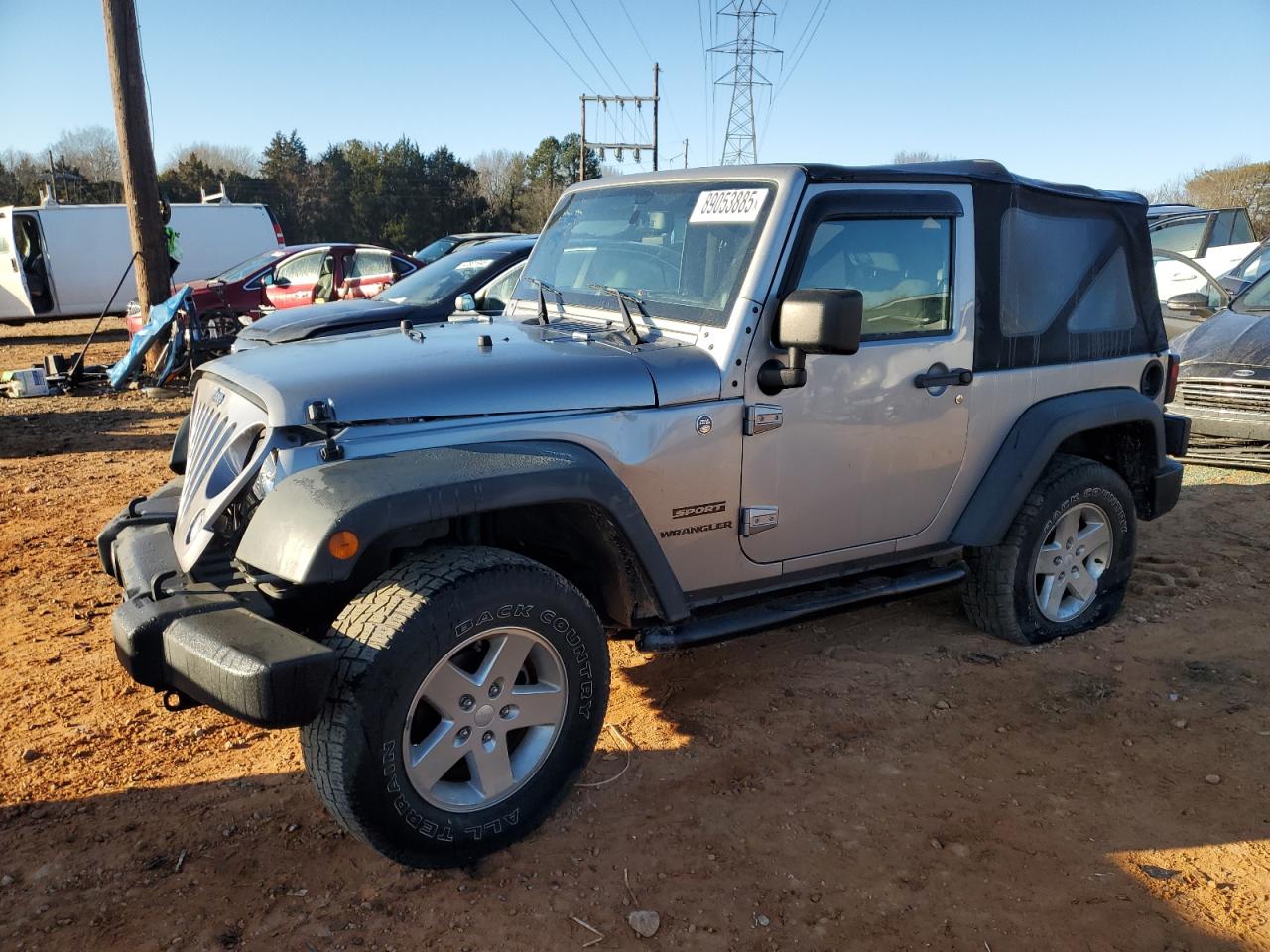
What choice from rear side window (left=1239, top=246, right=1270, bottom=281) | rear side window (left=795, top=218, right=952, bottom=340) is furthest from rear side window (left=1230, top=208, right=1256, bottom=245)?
rear side window (left=795, top=218, right=952, bottom=340)

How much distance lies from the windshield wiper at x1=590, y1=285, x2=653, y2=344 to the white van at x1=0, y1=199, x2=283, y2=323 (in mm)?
16995

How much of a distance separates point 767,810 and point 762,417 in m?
1.30

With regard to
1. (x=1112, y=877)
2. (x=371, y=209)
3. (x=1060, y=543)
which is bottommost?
(x=1112, y=877)

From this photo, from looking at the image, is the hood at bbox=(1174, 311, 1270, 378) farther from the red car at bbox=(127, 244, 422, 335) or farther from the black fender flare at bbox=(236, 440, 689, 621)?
the red car at bbox=(127, 244, 422, 335)

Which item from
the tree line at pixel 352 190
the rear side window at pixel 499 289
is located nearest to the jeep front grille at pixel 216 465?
the rear side window at pixel 499 289

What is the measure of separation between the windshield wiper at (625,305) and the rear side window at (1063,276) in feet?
4.99

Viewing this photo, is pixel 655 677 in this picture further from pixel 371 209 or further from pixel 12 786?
pixel 371 209

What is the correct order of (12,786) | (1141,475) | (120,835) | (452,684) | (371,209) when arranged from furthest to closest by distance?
(371,209) → (1141,475) → (12,786) → (120,835) → (452,684)

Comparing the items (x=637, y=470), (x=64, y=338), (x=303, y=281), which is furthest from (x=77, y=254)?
(x=637, y=470)

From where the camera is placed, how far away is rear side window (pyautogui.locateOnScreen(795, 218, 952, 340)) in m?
3.42

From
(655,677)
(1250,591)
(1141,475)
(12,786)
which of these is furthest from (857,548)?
(12,786)

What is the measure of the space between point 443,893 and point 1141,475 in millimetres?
3729

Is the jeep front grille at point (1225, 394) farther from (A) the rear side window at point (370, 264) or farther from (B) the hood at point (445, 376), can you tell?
(A) the rear side window at point (370, 264)

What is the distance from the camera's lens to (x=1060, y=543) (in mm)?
4234
